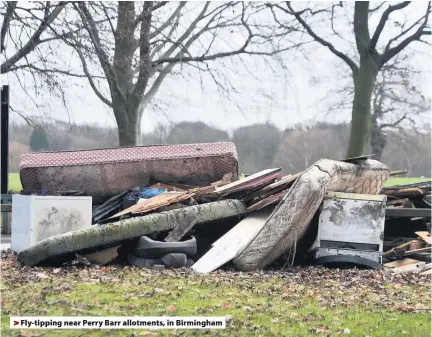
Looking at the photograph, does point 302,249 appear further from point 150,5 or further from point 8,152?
point 150,5

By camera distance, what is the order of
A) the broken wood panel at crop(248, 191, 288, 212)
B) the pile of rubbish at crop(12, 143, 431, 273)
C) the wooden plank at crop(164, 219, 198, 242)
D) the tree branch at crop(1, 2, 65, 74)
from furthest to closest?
1. the tree branch at crop(1, 2, 65, 74)
2. the broken wood panel at crop(248, 191, 288, 212)
3. the wooden plank at crop(164, 219, 198, 242)
4. the pile of rubbish at crop(12, 143, 431, 273)

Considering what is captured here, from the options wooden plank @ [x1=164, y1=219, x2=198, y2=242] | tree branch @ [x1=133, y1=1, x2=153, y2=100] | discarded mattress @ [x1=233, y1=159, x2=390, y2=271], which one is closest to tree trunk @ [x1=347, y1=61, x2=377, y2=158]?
tree branch @ [x1=133, y1=1, x2=153, y2=100]

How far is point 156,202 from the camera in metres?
9.39

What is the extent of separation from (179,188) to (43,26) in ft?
19.9

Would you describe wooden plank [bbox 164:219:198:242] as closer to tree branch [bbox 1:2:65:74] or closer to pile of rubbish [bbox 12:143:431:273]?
pile of rubbish [bbox 12:143:431:273]

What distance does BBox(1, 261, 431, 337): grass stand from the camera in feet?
17.1

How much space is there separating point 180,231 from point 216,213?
26.6 inches

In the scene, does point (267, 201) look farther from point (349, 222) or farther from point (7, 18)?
point (7, 18)

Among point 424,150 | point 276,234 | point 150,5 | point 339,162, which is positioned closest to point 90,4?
point 150,5

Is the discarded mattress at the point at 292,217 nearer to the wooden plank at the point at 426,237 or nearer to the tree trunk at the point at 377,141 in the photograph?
the wooden plank at the point at 426,237

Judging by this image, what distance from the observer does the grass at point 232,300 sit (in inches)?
205

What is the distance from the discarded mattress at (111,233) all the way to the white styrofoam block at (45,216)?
761 millimetres

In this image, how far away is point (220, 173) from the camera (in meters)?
11.0

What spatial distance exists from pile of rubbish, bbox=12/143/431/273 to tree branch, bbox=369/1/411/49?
7315mm
